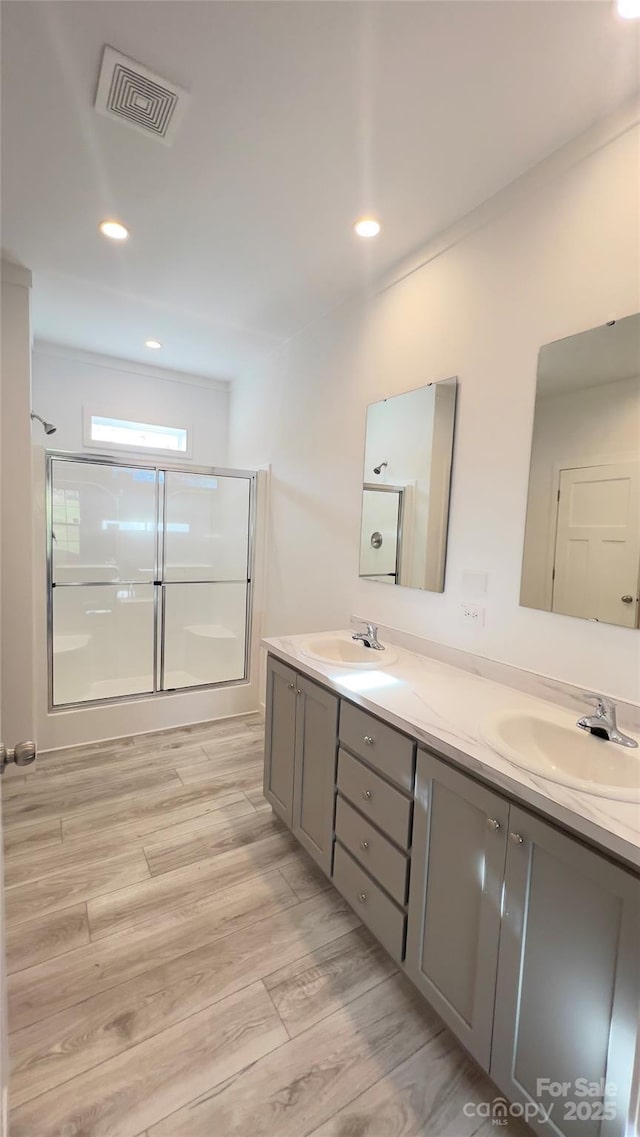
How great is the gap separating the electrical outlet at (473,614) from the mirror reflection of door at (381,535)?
0.44 meters

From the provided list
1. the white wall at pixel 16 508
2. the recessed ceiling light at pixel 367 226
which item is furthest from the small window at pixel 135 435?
the recessed ceiling light at pixel 367 226

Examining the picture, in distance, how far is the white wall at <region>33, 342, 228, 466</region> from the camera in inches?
138

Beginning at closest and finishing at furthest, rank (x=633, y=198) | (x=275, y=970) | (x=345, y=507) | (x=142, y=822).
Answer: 1. (x=633, y=198)
2. (x=275, y=970)
3. (x=142, y=822)
4. (x=345, y=507)

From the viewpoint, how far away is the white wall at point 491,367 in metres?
1.40

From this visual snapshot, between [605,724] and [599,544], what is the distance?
0.53 metres

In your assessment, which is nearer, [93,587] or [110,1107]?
[110,1107]

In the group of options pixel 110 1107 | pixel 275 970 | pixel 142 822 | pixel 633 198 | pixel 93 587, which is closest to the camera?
pixel 110 1107

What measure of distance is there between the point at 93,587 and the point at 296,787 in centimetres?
229

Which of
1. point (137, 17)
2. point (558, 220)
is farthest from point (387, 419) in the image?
point (137, 17)

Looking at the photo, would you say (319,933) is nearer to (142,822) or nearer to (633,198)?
→ (142,822)

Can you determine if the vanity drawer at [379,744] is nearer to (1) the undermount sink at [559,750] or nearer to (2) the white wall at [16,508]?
(1) the undermount sink at [559,750]

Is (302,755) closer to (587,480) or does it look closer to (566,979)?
(566,979)

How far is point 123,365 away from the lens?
3.76 metres

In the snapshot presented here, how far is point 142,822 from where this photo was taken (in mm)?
2223
